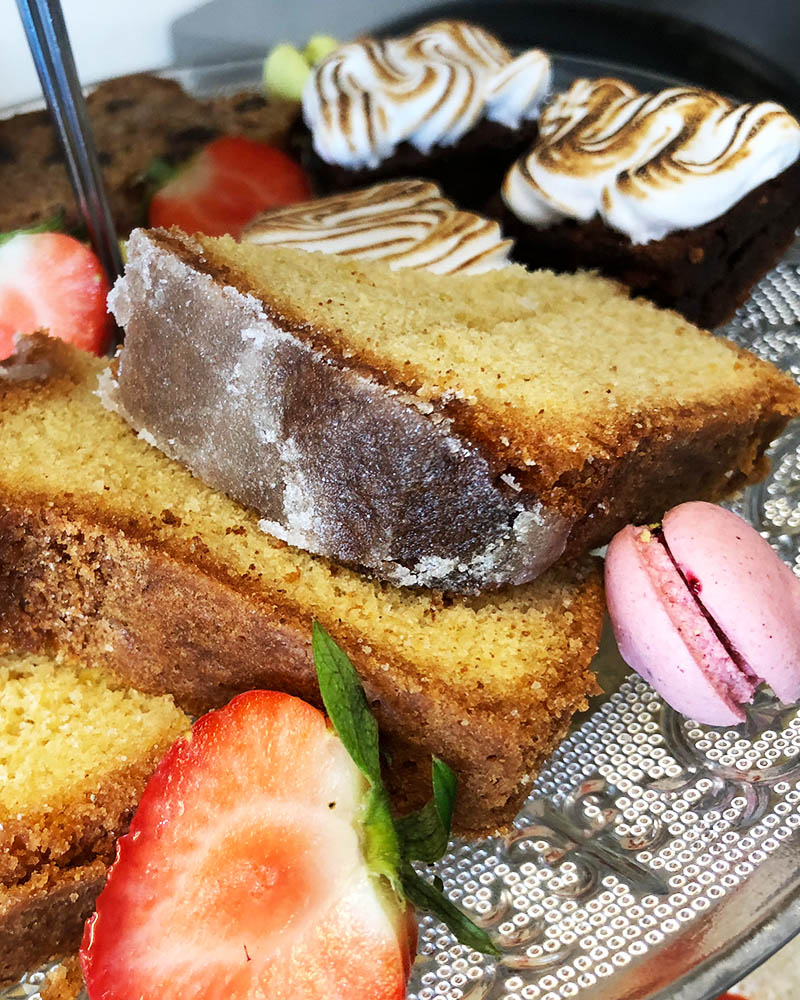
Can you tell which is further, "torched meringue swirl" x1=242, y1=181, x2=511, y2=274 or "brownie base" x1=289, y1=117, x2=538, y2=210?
"brownie base" x1=289, y1=117, x2=538, y2=210

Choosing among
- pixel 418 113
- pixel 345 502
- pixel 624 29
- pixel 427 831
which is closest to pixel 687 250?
pixel 418 113

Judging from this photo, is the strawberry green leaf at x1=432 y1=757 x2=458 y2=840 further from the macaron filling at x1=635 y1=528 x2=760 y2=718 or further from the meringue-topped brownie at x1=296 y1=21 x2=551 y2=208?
the meringue-topped brownie at x1=296 y1=21 x2=551 y2=208

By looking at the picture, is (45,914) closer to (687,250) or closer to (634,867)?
(634,867)

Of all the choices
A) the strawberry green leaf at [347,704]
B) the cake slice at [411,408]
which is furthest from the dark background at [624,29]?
the strawberry green leaf at [347,704]

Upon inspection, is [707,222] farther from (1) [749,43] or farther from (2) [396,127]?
(1) [749,43]

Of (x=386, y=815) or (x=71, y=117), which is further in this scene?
(x=71, y=117)

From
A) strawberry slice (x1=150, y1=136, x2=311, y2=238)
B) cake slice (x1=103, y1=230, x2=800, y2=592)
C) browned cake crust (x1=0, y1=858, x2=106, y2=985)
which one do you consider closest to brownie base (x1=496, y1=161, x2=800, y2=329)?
cake slice (x1=103, y1=230, x2=800, y2=592)

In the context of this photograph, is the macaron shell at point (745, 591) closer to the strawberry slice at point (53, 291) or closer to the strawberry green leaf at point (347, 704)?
the strawberry green leaf at point (347, 704)
